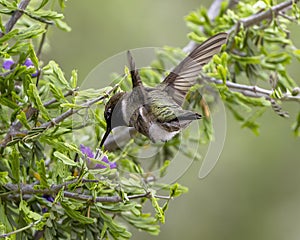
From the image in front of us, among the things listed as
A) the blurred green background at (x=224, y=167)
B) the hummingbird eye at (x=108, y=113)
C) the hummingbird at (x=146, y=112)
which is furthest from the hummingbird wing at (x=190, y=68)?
the blurred green background at (x=224, y=167)

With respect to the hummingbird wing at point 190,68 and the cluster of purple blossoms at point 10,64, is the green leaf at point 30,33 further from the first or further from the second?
the hummingbird wing at point 190,68

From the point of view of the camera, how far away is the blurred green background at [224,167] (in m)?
4.36

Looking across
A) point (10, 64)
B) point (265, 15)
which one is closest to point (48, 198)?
point (10, 64)

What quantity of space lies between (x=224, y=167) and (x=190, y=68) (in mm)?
3111

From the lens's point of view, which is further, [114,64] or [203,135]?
[203,135]

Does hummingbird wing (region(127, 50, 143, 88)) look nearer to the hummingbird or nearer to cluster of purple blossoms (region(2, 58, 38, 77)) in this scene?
the hummingbird

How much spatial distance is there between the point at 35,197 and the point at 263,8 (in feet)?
2.87

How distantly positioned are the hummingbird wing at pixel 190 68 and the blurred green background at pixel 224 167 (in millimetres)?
2796

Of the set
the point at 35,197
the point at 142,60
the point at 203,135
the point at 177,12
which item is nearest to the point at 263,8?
the point at 203,135

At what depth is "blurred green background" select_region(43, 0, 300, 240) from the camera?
14.3ft

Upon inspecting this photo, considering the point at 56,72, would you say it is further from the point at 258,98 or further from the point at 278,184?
the point at 278,184

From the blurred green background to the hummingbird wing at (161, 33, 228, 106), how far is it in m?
2.80

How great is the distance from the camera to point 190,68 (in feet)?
4.95

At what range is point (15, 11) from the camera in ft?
5.38
